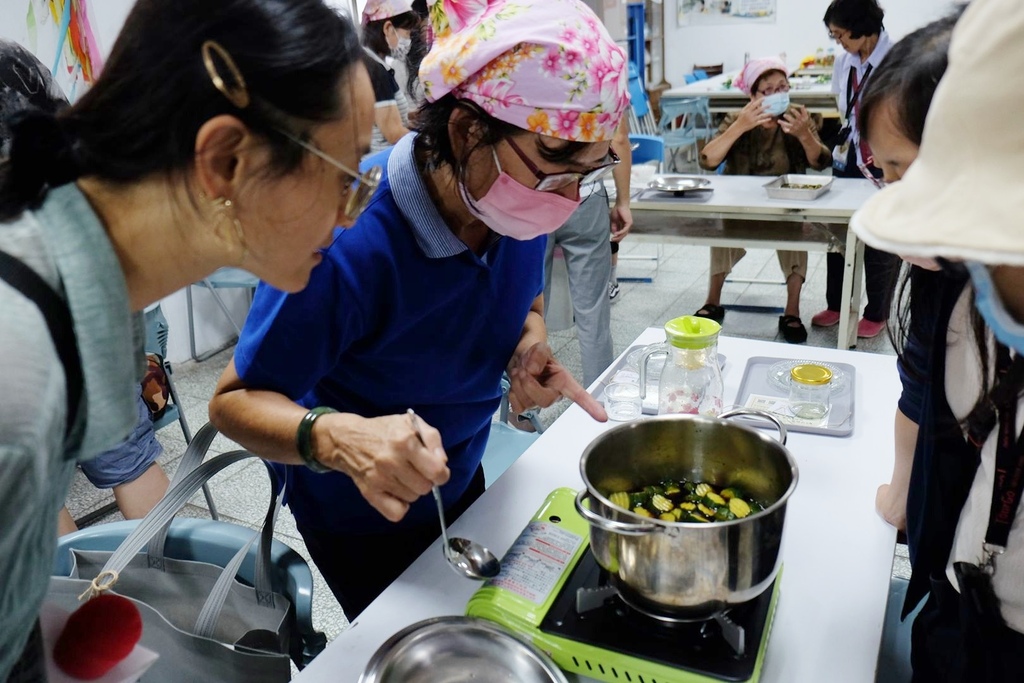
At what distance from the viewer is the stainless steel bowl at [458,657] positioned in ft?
2.73

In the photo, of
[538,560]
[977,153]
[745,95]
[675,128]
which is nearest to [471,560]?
[538,560]

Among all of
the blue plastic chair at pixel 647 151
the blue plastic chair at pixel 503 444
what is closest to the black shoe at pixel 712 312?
the blue plastic chair at pixel 647 151

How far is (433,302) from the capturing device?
1129mm

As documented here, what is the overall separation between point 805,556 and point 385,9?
2.73 meters

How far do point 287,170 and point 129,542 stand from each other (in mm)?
657

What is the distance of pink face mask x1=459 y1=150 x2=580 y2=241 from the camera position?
110 cm

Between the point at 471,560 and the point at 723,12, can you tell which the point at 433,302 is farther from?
the point at 723,12

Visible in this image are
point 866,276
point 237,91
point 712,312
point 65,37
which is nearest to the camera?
point 237,91

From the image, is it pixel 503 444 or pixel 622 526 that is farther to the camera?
pixel 503 444

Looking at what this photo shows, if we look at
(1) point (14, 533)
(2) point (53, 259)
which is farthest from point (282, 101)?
(1) point (14, 533)

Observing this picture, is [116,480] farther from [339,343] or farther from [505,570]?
[505,570]

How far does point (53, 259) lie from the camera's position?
56 centimetres

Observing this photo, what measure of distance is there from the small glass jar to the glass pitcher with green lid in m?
0.14

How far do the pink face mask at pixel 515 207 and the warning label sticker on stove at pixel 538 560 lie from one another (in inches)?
17.3
